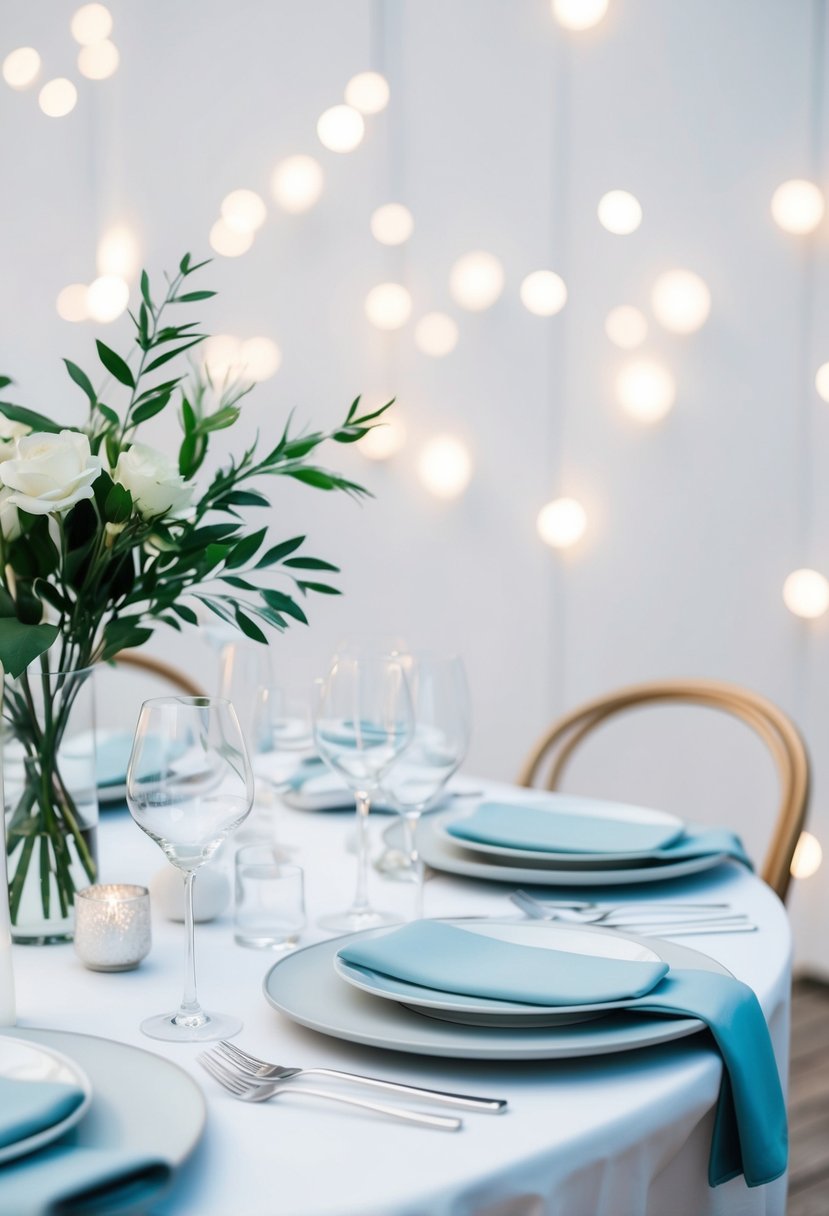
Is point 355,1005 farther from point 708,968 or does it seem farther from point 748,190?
point 748,190

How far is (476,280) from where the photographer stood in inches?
121

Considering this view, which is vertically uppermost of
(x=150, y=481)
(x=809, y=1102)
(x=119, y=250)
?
(x=119, y=250)

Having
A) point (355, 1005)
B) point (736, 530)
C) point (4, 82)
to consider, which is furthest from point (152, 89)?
point (355, 1005)

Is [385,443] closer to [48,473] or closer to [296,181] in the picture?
[296,181]

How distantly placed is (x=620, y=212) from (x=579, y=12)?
46 cm

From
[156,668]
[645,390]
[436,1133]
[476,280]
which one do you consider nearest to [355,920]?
[436,1133]

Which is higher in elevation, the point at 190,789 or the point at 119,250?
the point at 119,250

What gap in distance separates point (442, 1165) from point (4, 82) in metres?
3.05

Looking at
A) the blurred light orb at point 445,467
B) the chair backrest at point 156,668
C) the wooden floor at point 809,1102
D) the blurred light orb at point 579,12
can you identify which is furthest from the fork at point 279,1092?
the blurred light orb at point 579,12

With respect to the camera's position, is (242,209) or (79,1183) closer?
(79,1183)

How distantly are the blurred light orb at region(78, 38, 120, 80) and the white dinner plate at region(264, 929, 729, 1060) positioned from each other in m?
2.75

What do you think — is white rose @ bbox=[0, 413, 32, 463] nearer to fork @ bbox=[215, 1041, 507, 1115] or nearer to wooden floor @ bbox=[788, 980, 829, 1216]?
fork @ bbox=[215, 1041, 507, 1115]

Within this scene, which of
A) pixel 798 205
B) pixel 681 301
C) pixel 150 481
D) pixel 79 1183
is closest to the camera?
pixel 79 1183

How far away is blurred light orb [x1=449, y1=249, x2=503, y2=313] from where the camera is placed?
3.05 metres
